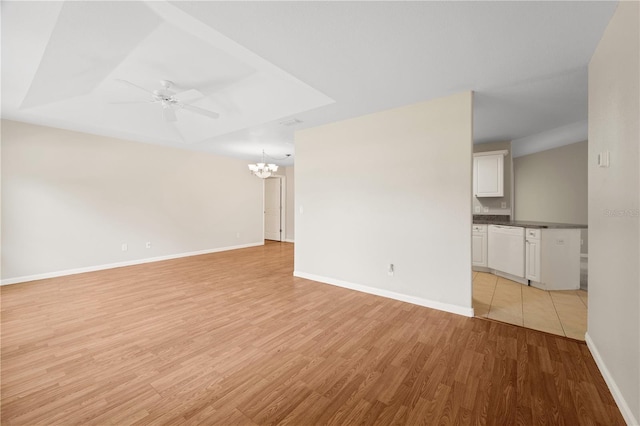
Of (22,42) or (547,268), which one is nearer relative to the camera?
(22,42)

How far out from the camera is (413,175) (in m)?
3.21

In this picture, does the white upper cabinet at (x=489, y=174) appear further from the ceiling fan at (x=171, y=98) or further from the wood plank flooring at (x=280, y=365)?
the ceiling fan at (x=171, y=98)

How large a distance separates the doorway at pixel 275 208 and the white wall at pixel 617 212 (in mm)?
7469

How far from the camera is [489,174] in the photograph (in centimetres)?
478

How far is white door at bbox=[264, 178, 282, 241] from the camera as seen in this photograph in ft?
28.7

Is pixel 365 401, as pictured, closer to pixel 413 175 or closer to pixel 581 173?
pixel 413 175

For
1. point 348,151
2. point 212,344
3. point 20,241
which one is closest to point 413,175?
point 348,151

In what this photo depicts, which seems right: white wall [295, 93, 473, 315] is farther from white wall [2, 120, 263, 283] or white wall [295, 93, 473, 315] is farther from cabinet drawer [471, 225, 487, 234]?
white wall [2, 120, 263, 283]

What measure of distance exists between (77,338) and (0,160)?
3.81 meters

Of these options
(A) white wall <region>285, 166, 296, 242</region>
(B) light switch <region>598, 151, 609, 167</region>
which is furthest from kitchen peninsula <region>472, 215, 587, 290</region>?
→ (A) white wall <region>285, 166, 296, 242</region>

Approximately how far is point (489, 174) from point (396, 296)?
3297mm

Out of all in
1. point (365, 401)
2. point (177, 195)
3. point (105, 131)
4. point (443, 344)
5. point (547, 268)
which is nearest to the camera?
point (365, 401)

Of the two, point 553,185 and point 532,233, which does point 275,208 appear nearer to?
point 532,233

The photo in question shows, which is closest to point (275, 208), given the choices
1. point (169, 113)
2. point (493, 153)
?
point (169, 113)
